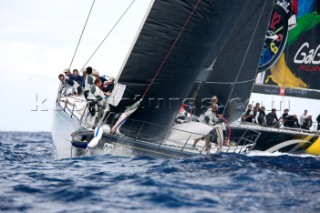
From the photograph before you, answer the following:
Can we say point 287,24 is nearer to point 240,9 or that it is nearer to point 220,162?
point 240,9

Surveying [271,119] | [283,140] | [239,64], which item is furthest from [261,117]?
[239,64]

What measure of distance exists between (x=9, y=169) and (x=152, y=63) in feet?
11.9

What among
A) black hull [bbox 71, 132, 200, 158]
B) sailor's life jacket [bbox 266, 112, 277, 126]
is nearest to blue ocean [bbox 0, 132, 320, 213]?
black hull [bbox 71, 132, 200, 158]

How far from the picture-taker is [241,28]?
59.3 feet

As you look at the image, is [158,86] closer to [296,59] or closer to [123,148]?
[123,148]

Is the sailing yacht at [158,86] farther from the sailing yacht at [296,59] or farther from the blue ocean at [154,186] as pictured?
the sailing yacht at [296,59]

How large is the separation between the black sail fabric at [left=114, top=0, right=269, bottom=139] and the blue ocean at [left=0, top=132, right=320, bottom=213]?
4.63 feet

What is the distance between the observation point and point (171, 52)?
13.0 metres

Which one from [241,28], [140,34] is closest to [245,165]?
[140,34]

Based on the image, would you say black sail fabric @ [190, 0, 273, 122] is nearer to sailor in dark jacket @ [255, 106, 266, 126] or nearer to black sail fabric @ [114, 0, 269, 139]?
sailor in dark jacket @ [255, 106, 266, 126]

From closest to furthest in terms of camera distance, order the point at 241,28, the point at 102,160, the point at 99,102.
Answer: the point at 102,160
the point at 99,102
the point at 241,28

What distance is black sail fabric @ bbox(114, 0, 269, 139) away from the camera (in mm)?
12727

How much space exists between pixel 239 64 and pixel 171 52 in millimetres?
5533

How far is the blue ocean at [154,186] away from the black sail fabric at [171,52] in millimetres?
1411
